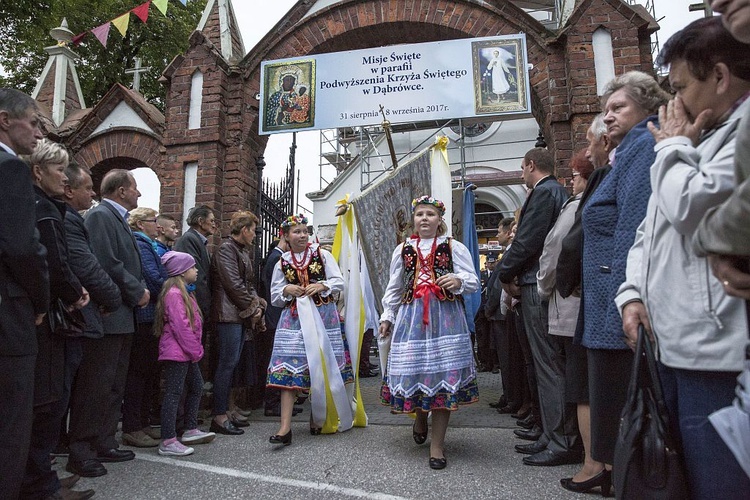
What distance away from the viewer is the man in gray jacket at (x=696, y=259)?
1.20 metres

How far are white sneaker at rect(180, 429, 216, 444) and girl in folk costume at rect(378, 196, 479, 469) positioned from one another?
146 cm

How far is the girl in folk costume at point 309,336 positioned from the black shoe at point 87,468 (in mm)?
1221

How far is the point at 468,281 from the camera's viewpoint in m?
3.65

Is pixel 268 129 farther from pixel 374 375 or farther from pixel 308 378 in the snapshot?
pixel 374 375

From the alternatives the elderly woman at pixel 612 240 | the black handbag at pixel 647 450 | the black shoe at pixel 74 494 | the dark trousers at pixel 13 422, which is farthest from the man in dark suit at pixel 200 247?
the black handbag at pixel 647 450

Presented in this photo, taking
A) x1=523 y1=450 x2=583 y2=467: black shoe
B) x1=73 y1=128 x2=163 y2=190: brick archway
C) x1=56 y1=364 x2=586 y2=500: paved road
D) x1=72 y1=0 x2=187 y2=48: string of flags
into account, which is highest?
x1=72 y1=0 x2=187 y2=48: string of flags

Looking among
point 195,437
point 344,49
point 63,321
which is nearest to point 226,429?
point 195,437

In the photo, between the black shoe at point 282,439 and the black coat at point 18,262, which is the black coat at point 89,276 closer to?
the black coat at point 18,262

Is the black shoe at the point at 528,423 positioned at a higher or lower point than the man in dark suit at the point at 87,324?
lower

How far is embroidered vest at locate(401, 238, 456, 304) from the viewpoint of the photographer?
3695 millimetres

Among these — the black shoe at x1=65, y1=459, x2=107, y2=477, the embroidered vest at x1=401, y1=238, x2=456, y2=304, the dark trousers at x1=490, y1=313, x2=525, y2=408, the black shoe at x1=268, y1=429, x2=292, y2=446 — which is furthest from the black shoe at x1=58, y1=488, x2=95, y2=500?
the dark trousers at x1=490, y1=313, x2=525, y2=408

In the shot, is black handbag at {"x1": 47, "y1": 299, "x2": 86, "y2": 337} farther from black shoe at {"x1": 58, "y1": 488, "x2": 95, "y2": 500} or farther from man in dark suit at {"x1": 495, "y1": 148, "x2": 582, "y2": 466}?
man in dark suit at {"x1": 495, "y1": 148, "x2": 582, "y2": 466}

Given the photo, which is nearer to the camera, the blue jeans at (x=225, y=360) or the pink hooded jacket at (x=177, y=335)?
the pink hooded jacket at (x=177, y=335)

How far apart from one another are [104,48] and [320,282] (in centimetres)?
1476
